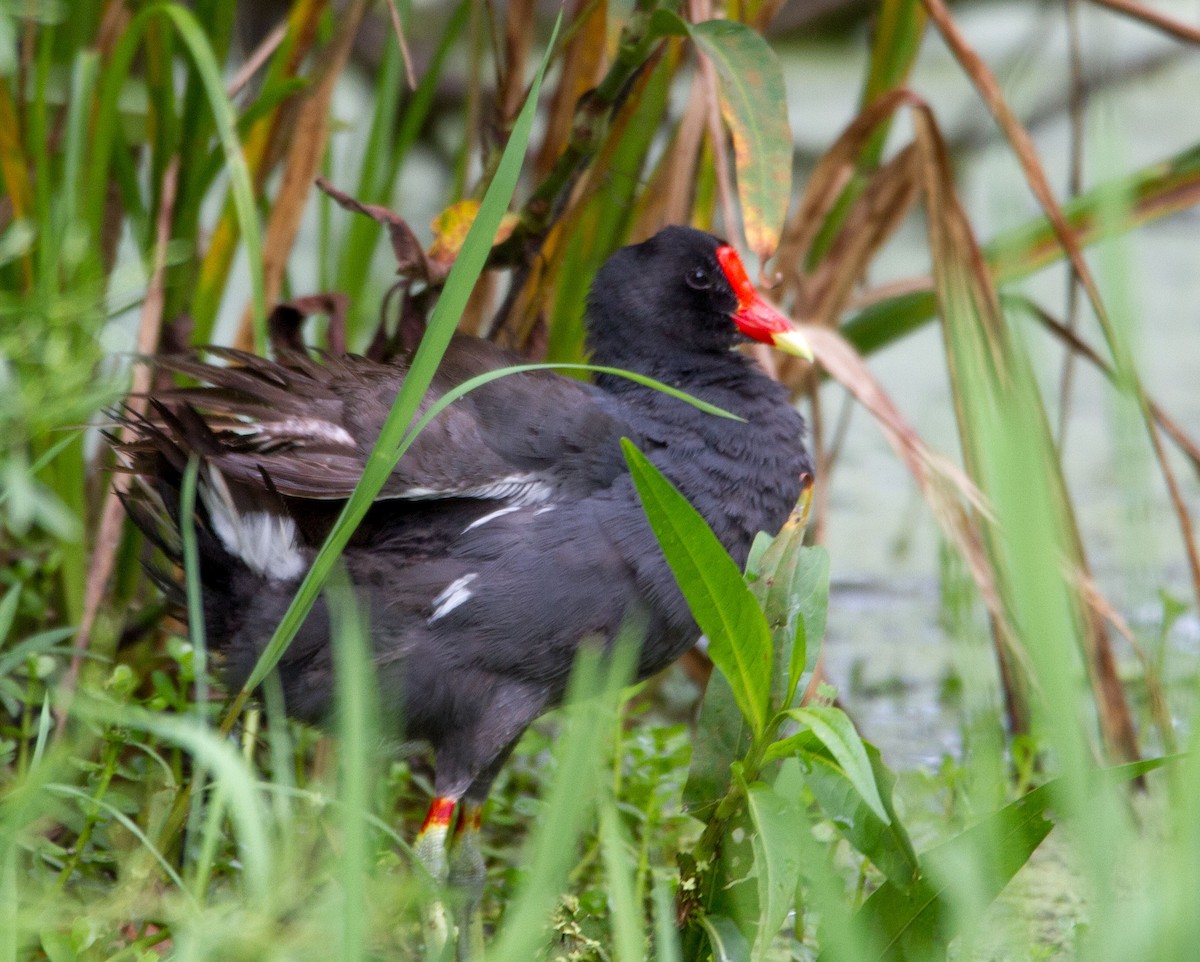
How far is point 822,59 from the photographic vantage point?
6.37m

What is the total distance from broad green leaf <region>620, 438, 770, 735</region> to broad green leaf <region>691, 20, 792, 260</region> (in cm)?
48

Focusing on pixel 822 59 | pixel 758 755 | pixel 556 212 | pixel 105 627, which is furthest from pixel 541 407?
pixel 822 59

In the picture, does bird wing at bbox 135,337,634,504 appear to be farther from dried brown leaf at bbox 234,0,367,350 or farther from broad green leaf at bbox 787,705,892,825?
broad green leaf at bbox 787,705,892,825

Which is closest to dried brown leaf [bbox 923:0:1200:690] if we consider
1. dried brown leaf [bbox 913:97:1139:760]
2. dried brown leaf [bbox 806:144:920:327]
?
dried brown leaf [bbox 913:97:1139:760]

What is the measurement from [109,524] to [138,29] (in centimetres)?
70

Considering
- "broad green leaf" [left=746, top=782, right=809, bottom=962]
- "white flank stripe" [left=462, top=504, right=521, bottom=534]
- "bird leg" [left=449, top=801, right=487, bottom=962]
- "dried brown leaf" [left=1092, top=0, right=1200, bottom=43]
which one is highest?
"dried brown leaf" [left=1092, top=0, right=1200, bottom=43]

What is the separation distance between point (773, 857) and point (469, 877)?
746 millimetres

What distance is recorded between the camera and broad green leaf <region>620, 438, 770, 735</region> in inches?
52.2

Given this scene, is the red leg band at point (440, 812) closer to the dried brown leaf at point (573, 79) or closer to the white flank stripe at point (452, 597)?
the white flank stripe at point (452, 597)

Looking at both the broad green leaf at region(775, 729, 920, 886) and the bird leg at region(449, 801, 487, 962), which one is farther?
the bird leg at region(449, 801, 487, 962)

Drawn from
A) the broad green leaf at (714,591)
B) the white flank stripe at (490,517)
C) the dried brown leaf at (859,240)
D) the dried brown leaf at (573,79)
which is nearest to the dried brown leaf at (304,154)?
the dried brown leaf at (573,79)

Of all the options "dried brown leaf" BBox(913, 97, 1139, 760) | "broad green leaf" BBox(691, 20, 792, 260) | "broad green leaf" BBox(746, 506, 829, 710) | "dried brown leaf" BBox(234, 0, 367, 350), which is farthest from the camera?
"dried brown leaf" BBox(234, 0, 367, 350)

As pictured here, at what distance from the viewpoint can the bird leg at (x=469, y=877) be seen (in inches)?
72.6

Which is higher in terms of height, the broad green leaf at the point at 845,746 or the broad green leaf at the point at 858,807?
the broad green leaf at the point at 845,746
